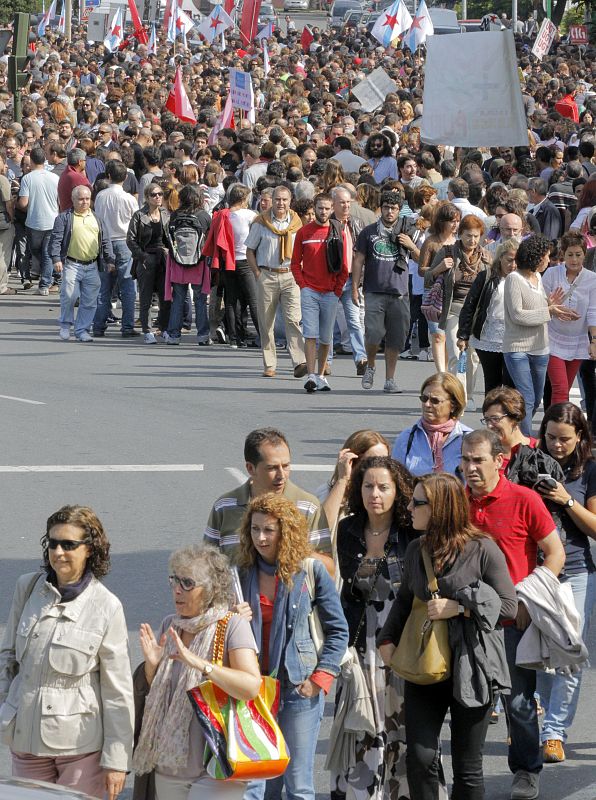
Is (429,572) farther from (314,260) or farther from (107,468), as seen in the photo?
(314,260)

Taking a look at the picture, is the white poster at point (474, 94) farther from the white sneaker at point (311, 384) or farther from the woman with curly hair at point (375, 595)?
the woman with curly hair at point (375, 595)

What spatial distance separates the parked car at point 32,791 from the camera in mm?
3883

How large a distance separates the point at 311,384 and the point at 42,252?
27.9 feet

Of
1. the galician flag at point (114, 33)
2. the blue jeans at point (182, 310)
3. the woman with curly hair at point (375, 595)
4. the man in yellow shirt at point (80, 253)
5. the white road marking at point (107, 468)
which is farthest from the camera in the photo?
the galician flag at point (114, 33)

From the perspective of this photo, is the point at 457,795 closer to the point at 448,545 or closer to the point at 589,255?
the point at 448,545

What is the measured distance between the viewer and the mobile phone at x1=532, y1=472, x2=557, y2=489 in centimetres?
670

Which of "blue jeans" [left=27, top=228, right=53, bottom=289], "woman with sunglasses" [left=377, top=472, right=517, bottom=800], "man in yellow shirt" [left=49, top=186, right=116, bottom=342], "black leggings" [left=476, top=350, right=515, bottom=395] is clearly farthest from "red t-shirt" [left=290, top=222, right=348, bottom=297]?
"woman with sunglasses" [left=377, top=472, right=517, bottom=800]

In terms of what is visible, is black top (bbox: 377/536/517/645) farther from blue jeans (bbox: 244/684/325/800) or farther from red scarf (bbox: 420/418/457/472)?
red scarf (bbox: 420/418/457/472)

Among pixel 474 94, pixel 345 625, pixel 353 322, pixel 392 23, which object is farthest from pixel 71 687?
pixel 392 23

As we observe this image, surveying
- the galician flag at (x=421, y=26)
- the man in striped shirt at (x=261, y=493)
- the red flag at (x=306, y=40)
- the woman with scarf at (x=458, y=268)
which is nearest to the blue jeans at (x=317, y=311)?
the woman with scarf at (x=458, y=268)

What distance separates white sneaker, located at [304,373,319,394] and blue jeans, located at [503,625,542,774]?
8.38m

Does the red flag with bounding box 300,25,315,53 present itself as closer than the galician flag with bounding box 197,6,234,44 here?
No

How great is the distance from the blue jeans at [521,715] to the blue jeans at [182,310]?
11.8m

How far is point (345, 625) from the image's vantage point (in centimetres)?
580
